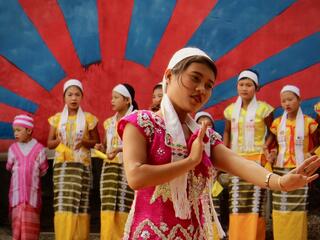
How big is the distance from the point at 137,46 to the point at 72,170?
4.58 ft

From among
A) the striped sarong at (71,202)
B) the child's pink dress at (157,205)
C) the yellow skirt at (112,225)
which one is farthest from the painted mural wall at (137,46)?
the child's pink dress at (157,205)

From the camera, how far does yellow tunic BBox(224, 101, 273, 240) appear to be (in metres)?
5.62

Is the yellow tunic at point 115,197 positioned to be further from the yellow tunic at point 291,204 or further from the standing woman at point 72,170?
the yellow tunic at point 291,204

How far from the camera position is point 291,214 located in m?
5.51

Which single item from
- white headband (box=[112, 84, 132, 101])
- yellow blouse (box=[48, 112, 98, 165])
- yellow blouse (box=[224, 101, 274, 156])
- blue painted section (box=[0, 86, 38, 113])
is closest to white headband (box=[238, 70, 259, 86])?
yellow blouse (box=[224, 101, 274, 156])

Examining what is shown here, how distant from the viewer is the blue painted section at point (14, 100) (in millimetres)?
6723

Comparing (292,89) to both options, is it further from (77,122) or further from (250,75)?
(77,122)

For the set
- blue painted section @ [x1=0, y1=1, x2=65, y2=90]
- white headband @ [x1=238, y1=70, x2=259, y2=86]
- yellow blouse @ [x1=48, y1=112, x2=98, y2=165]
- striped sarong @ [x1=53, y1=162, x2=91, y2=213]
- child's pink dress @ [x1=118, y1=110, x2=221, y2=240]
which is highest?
blue painted section @ [x1=0, y1=1, x2=65, y2=90]

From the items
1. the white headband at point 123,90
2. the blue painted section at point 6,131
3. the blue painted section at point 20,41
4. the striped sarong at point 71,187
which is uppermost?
the blue painted section at point 20,41

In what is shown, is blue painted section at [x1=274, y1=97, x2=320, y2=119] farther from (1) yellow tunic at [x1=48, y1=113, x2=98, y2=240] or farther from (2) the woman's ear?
(2) the woman's ear

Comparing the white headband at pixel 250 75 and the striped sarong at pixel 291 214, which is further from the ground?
the white headband at pixel 250 75

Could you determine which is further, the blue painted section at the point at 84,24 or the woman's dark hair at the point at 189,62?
the blue painted section at the point at 84,24

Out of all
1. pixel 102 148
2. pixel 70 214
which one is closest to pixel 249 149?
pixel 102 148

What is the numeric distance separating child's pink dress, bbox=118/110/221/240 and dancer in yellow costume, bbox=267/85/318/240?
129 inches
